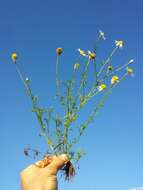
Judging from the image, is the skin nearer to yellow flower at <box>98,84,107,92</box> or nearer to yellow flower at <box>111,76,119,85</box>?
yellow flower at <box>98,84,107,92</box>

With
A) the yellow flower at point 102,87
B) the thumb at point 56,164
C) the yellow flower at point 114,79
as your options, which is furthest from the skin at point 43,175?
Answer: the yellow flower at point 114,79

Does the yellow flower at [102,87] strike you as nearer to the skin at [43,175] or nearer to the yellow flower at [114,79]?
the yellow flower at [114,79]

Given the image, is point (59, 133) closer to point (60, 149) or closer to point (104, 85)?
point (60, 149)

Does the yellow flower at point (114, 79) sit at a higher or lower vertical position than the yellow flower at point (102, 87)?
higher

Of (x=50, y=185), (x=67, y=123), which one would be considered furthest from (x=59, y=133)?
(x=50, y=185)

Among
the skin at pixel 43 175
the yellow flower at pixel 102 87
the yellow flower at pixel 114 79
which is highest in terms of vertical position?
the yellow flower at pixel 114 79

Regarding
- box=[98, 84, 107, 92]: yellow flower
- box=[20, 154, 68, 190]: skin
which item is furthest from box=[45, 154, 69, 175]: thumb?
box=[98, 84, 107, 92]: yellow flower

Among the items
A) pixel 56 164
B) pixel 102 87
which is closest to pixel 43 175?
pixel 56 164

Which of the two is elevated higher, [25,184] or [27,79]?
[27,79]
